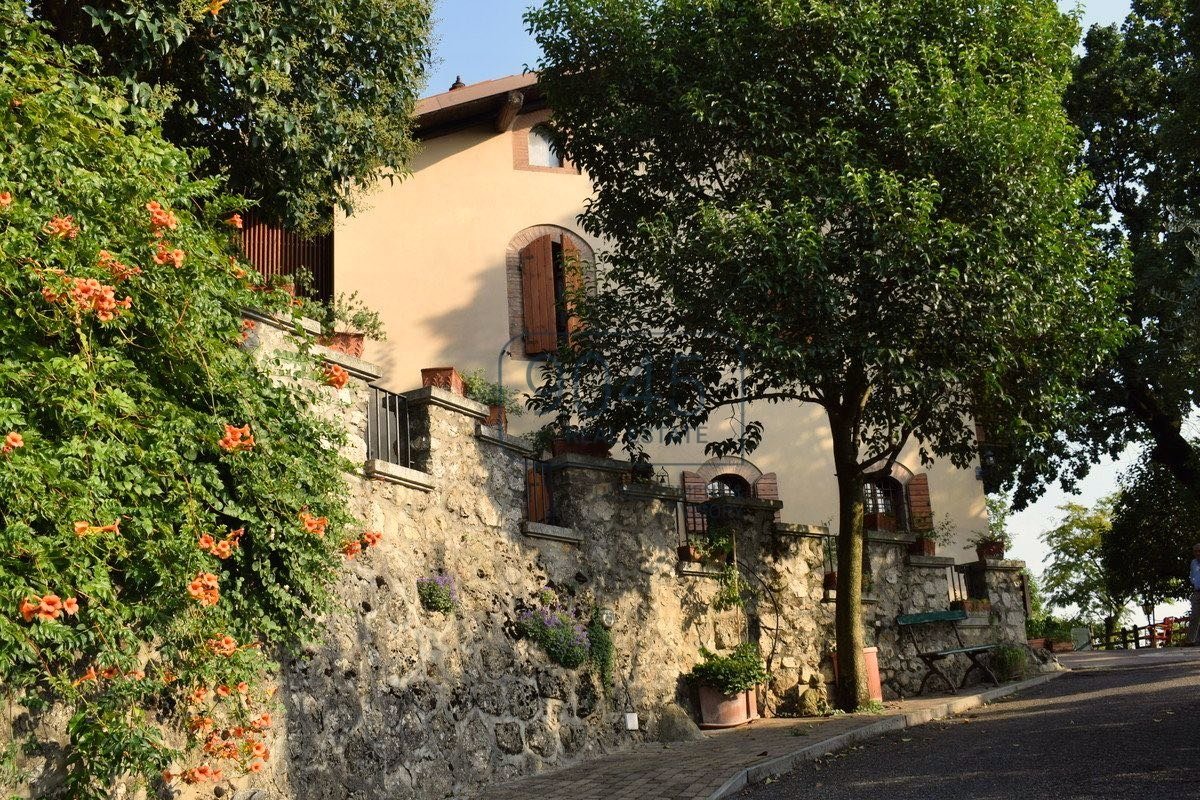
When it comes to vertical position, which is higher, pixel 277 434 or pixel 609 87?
pixel 609 87

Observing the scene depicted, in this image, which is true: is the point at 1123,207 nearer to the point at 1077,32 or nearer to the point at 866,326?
the point at 1077,32

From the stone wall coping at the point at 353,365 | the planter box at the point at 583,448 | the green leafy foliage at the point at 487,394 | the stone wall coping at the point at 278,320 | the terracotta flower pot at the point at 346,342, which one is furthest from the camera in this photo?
the green leafy foliage at the point at 487,394

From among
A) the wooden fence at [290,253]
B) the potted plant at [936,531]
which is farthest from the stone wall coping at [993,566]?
the wooden fence at [290,253]

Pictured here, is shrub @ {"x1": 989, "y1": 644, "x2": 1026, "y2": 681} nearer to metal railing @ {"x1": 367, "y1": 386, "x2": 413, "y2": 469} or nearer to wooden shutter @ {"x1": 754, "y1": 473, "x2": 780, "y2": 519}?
wooden shutter @ {"x1": 754, "y1": 473, "x2": 780, "y2": 519}

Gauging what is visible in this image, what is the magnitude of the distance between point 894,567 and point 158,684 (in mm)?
11046

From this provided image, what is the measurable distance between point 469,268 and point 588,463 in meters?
6.95

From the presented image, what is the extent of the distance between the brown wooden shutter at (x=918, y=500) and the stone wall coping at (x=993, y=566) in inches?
91.8

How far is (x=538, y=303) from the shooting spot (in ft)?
55.6

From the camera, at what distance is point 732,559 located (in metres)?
12.8

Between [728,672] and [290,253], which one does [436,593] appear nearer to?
[728,672]

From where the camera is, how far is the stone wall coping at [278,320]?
7.48 m

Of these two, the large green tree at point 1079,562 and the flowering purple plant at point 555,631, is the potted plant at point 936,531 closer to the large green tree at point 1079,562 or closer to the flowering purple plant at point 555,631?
the flowering purple plant at point 555,631

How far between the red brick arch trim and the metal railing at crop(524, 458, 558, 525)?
6.16 m

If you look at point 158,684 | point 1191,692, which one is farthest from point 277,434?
point 1191,692
